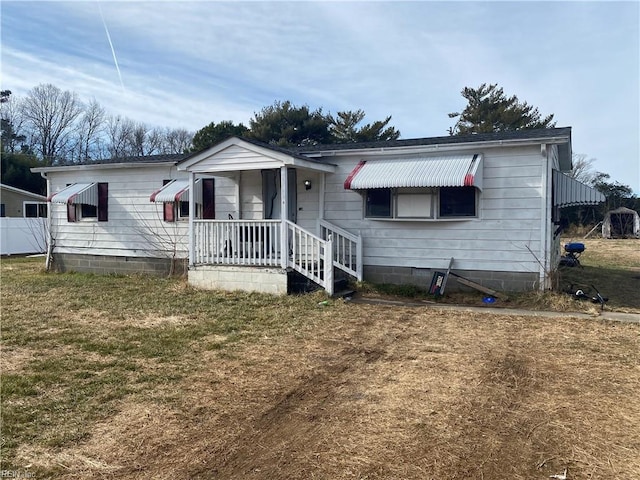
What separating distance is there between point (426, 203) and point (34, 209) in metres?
22.6

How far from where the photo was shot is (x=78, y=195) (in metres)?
11.6

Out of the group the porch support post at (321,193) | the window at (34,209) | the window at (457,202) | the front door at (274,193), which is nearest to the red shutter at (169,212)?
the front door at (274,193)

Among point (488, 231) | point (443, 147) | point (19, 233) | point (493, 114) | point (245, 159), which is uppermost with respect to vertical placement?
point (493, 114)

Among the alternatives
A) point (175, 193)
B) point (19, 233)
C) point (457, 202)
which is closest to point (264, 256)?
point (175, 193)

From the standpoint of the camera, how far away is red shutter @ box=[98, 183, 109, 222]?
1193cm

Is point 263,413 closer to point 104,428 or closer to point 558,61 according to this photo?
point 104,428

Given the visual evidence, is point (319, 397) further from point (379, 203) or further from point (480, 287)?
point (379, 203)

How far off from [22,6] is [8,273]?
25.8 feet

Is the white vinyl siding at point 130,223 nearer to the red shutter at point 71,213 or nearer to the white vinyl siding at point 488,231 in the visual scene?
the red shutter at point 71,213

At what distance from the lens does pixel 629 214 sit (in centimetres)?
2716

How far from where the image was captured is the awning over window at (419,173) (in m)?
7.92

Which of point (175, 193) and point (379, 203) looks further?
point (175, 193)

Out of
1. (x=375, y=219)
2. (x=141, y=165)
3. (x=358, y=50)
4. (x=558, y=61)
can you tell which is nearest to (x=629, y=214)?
(x=558, y=61)

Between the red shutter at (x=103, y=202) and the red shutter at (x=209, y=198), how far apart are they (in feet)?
10.1
